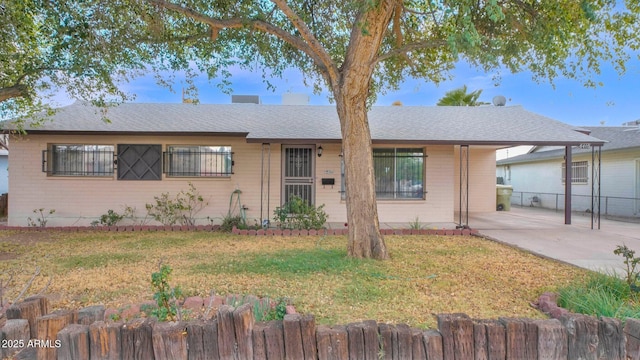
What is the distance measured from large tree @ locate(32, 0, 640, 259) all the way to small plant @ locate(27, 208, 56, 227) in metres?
6.05

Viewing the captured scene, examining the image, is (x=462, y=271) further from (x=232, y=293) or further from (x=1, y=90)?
(x=1, y=90)

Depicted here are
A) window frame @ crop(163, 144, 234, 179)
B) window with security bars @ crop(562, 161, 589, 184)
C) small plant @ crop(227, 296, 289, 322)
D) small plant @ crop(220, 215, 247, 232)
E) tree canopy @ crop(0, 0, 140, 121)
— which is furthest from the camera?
window with security bars @ crop(562, 161, 589, 184)

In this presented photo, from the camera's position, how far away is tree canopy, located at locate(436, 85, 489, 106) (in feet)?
67.2

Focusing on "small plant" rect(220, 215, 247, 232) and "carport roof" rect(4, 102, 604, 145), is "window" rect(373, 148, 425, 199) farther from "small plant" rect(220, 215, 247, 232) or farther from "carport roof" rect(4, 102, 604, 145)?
"small plant" rect(220, 215, 247, 232)

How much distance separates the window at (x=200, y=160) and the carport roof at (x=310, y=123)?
27.8 inches

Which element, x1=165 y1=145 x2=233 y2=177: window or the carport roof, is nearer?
the carport roof

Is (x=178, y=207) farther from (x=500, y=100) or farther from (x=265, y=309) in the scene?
(x=500, y=100)

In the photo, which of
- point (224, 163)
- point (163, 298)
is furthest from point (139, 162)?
point (163, 298)

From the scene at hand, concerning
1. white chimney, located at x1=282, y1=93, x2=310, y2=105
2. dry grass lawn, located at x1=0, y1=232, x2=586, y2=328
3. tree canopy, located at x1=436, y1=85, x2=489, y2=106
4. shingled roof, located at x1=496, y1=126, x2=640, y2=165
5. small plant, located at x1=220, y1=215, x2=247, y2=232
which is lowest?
dry grass lawn, located at x1=0, y1=232, x2=586, y2=328

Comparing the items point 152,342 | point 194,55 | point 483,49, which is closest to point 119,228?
point 194,55

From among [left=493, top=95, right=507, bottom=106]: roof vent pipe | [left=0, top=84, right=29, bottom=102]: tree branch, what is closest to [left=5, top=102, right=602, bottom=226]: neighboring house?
[left=0, top=84, right=29, bottom=102]: tree branch

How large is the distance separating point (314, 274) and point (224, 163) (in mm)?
6468

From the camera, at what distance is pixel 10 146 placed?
9859 millimetres

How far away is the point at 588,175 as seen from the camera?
49.1 ft
